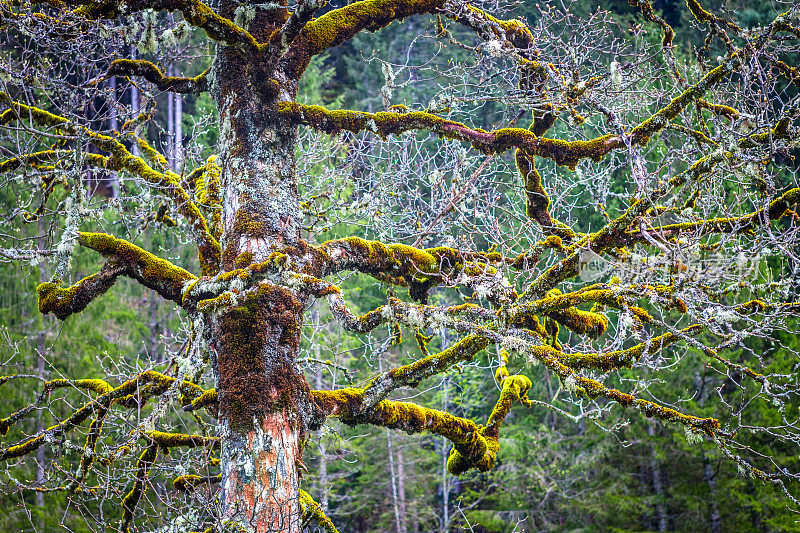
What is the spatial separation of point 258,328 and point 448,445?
12.8m

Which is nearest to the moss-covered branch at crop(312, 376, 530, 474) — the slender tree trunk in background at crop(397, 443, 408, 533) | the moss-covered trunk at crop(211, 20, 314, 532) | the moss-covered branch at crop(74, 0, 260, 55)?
the moss-covered trunk at crop(211, 20, 314, 532)

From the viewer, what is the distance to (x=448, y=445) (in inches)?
611

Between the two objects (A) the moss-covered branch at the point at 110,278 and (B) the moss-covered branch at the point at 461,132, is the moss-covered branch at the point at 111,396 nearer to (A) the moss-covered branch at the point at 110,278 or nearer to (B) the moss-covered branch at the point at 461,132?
(A) the moss-covered branch at the point at 110,278

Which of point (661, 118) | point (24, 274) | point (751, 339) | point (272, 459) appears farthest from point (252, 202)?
point (751, 339)

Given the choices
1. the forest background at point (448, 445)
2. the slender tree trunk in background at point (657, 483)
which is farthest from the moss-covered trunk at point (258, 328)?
the slender tree trunk in background at point (657, 483)

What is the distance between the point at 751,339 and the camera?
403 inches

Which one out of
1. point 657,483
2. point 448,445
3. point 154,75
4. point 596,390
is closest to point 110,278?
point 154,75

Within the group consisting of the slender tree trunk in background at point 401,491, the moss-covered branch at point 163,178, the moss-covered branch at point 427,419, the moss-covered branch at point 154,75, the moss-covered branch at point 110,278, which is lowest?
the slender tree trunk in background at point 401,491

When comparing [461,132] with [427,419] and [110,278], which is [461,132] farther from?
[110,278]

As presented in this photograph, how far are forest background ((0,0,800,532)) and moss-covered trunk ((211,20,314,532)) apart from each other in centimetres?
146

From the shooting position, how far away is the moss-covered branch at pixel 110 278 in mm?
4016

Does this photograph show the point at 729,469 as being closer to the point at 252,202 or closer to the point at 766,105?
the point at 766,105

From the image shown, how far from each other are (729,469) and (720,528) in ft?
3.91

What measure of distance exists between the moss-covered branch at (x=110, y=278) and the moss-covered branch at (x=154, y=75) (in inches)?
51.7
